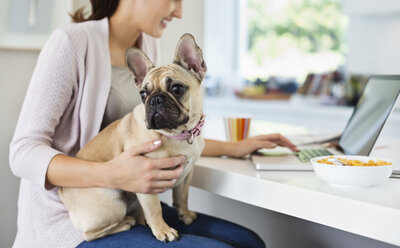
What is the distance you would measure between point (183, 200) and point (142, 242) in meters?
0.25

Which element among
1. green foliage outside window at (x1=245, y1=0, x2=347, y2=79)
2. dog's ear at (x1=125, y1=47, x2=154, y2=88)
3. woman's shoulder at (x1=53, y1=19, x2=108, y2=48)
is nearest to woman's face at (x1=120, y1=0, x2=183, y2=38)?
woman's shoulder at (x1=53, y1=19, x2=108, y2=48)

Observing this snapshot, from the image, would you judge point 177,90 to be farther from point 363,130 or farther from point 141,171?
point 363,130

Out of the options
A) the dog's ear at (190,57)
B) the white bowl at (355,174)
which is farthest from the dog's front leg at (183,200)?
the white bowl at (355,174)

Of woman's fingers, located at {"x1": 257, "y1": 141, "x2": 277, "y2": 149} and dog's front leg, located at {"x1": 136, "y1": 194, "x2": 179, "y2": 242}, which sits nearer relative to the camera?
dog's front leg, located at {"x1": 136, "y1": 194, "x2": 179, "y2": 242}

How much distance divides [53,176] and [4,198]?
0.66 m

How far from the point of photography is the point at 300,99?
161 inches

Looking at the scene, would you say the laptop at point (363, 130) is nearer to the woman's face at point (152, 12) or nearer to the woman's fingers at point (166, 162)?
the woman's fingers at point (166, 162)

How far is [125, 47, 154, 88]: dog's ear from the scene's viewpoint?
1.13 meters

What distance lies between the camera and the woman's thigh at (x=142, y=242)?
109cm

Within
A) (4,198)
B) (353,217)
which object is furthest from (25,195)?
(353,217)

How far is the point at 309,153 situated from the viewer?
1393 mm

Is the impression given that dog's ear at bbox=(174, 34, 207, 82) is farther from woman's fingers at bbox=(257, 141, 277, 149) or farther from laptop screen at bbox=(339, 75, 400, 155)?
laptop screen at bbox=(339, 75, 400, 155)

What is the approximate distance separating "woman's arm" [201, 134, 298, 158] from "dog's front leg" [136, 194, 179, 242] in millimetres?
357

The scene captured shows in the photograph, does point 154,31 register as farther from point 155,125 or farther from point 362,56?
point 362,56
